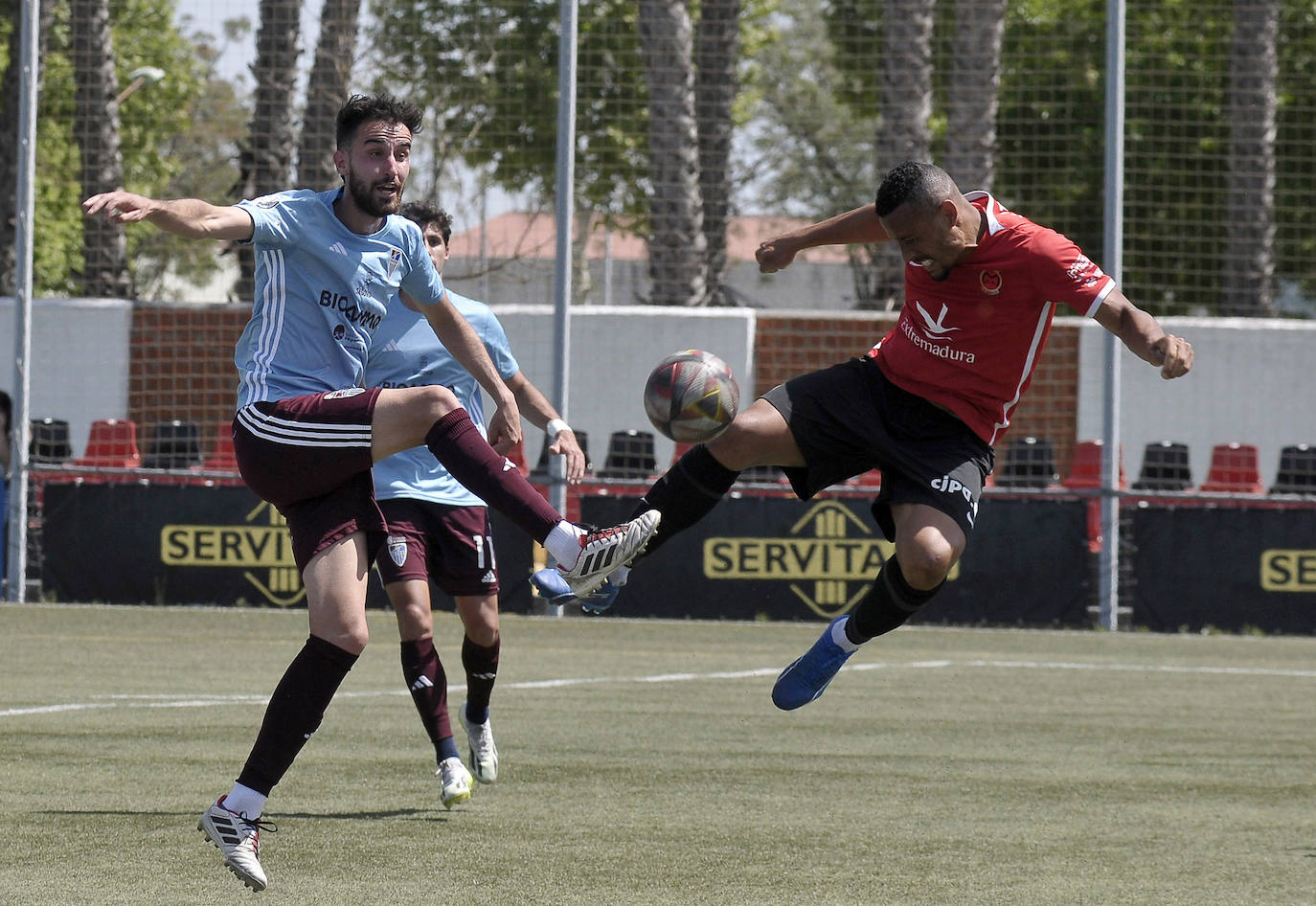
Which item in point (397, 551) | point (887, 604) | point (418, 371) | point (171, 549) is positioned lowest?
point (171, 549)

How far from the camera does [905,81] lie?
1880 cm

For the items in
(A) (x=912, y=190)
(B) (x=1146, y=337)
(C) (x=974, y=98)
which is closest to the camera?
(B) (x=1146, y=337)

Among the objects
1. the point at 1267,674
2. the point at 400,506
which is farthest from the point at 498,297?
the point at 400,506

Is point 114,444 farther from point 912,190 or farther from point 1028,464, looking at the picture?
point 912,190

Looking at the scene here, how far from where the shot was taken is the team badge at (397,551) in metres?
7.64

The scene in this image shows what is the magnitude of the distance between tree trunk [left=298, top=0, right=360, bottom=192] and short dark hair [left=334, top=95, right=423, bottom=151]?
1160cm

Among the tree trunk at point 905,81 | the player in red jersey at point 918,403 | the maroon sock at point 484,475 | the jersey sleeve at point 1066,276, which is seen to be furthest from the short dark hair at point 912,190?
the tree trunk at point 905,81

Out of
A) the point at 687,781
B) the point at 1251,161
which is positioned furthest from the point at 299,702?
the point at 1251,161

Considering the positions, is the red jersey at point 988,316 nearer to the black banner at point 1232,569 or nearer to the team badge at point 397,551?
the team badge at point 397,551

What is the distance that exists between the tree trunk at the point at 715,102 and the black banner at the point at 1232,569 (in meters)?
5.95

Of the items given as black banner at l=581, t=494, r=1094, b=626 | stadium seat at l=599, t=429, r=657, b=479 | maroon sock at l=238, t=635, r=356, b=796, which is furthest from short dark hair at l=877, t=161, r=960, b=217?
stadium seat at l=599, t=429, r=657, b=479

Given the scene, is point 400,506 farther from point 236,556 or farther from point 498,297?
point 498,297

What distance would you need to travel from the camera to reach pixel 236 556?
A: 15.3 metres

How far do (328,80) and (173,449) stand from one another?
3851 millimetres
